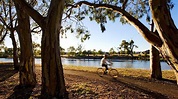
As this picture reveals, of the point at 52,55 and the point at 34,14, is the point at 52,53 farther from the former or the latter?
the point at 34,14

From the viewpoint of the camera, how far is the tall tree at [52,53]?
9.12 metres

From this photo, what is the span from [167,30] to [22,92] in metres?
8.10

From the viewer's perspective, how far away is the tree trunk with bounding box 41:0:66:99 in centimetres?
912

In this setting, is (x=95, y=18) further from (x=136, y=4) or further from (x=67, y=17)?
(x=136, y=4)

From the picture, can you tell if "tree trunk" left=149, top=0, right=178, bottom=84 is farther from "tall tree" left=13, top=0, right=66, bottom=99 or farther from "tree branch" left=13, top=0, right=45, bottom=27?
"tree branch" left=13, top=0, right=45, bottom=27

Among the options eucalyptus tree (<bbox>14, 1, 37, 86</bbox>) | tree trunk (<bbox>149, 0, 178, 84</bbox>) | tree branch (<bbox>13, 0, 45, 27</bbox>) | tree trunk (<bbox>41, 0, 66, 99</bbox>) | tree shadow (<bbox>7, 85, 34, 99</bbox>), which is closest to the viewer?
tree trunk (<bbox>149, 0, 178, 84</bbox>)

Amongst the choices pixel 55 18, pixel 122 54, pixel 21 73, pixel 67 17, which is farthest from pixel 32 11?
pixel 122 54

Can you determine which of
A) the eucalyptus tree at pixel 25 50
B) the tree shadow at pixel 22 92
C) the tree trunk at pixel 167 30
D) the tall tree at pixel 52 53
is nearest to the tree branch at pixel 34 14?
the tall tree at pixel 52 53

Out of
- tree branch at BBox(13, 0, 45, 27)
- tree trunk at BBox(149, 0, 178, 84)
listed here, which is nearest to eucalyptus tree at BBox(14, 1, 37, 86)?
tree branch at BBox(13, 0, 45, 27)

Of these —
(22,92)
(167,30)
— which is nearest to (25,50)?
(22,92)

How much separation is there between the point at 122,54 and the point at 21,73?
9161cm

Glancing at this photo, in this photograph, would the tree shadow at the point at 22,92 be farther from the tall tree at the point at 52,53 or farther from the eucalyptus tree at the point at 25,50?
the tall tree at the point at 52,53

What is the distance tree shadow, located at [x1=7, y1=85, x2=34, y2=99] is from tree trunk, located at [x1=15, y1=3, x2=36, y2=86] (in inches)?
10.1

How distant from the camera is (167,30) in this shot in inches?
233
